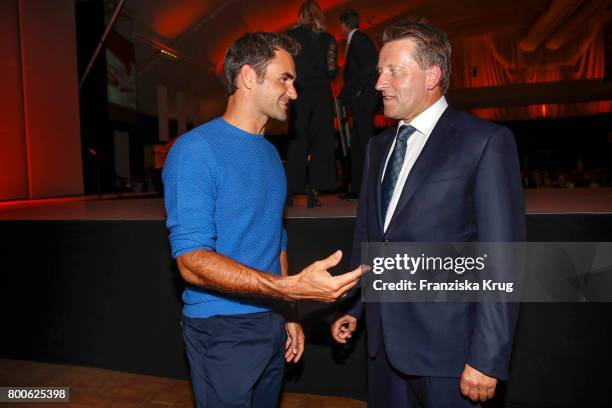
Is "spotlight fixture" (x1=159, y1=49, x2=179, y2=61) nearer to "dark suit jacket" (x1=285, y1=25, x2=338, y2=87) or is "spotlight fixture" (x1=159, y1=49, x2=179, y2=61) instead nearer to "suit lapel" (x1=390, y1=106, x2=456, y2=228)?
"dark suit jacket" (x1=285, y1=25, x2=338, y2=87)

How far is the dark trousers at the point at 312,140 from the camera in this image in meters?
3.56

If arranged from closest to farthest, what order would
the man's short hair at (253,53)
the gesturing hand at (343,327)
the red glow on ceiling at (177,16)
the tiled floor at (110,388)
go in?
1. the man's short hair at (253,53)
2. the gesturing hand at (343,327)
3. the tiled floor at (110,388)
4. the red glow on ceiling at (177,16)

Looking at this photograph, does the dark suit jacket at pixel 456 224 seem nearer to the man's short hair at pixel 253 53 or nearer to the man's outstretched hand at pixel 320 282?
the man's outstretched hand at pixel 320 282

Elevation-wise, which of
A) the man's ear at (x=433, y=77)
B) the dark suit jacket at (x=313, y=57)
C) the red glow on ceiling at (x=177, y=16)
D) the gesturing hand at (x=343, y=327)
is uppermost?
the red glow on ceiling at (x=177, y=16)

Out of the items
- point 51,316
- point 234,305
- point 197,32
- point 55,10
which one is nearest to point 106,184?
point 55,10

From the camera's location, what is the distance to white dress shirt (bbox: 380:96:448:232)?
4.61 feet

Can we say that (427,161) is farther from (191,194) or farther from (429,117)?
(191,194)

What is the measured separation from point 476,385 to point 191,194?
96 centimetres

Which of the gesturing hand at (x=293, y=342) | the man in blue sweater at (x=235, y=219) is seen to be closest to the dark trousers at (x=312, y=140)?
the gesturing hand at (x=293, y=342)

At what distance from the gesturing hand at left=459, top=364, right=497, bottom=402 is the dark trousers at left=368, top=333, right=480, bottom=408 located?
81mm

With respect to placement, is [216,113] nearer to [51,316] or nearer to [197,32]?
[197,32]

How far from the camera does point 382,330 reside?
1.45 m

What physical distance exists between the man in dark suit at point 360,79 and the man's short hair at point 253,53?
247cm

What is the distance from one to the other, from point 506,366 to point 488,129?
2.15ft
